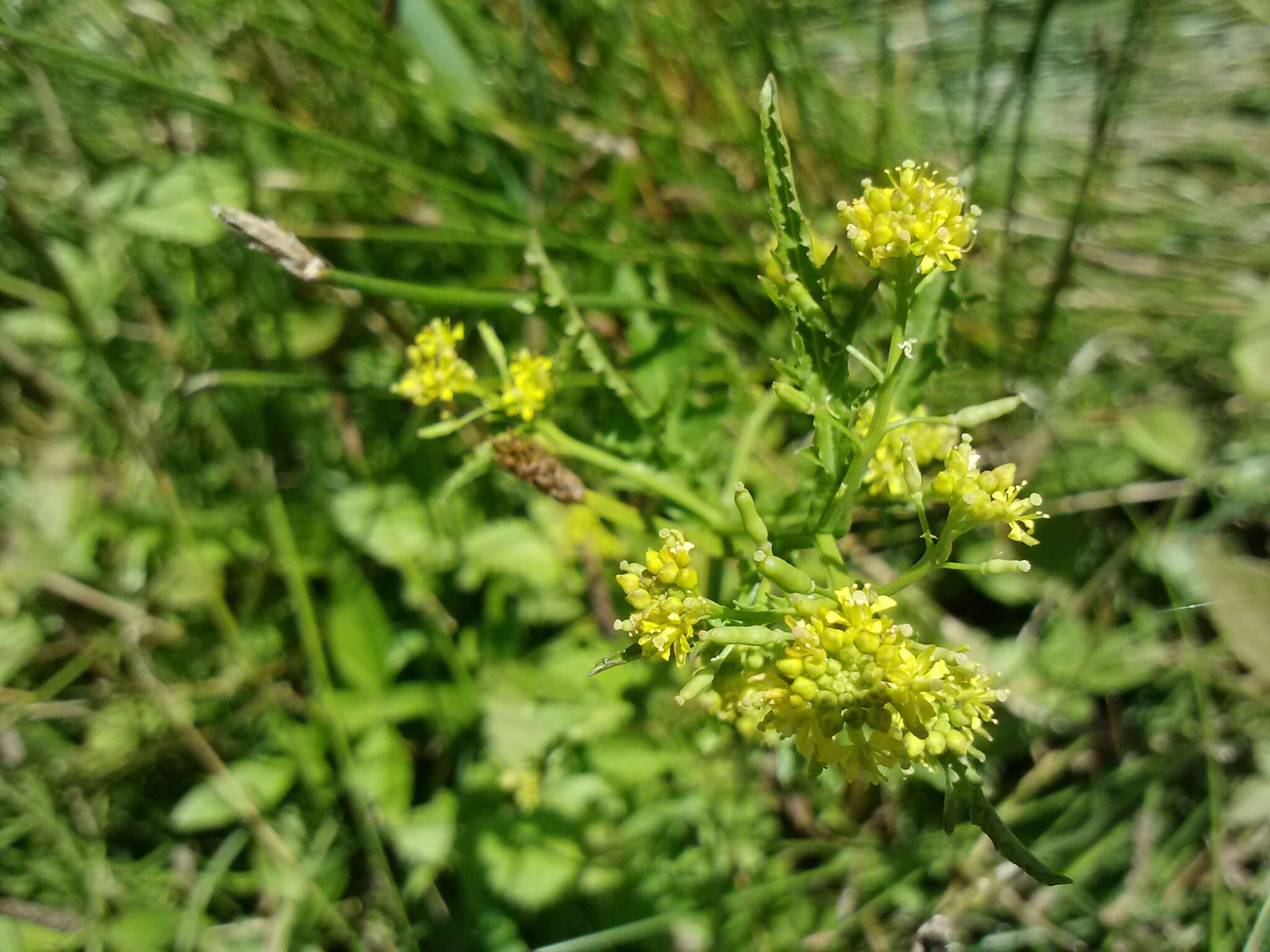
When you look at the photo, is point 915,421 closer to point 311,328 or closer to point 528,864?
point 528,864

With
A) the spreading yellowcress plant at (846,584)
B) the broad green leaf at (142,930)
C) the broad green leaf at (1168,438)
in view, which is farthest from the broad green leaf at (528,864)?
the broad green leaf at (1168,438)

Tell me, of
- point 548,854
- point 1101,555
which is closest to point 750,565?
point 548,854

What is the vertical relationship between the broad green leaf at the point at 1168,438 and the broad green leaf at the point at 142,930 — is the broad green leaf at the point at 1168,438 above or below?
above

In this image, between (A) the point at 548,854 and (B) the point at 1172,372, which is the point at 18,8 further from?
(B) the point at 1172,372

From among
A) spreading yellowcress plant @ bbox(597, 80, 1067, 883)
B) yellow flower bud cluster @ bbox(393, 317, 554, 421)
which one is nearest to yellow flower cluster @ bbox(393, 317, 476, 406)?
yellow flower bud cluster @ bbox(393, 317, 554, 421)

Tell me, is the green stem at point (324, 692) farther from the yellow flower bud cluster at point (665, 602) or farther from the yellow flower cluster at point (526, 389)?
the yellow flower bud cluster at point (665, 602)
